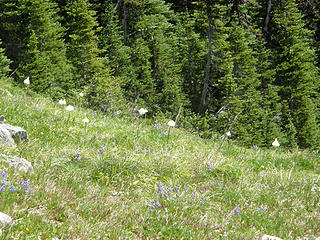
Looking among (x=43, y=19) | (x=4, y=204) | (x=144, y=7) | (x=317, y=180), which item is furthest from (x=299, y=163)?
(x=144, y=7)

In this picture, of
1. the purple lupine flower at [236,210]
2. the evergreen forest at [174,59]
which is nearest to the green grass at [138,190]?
the purple lupine flower at [236,210]

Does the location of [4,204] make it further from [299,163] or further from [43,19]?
[43,19]

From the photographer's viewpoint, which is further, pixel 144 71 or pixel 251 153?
pixel 144 71

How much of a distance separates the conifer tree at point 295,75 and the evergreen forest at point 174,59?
0.09 m

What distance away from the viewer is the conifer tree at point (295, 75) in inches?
1105

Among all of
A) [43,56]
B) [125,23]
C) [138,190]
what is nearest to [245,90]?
[125,23]

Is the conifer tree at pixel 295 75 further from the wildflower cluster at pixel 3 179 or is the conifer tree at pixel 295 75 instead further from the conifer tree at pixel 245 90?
the wildflower cluster at pixel 3 179

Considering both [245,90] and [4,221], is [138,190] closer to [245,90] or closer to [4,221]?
[4,221]

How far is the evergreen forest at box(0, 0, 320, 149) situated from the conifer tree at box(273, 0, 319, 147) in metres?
0.09

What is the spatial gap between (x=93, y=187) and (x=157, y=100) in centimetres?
1947

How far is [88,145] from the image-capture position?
6.19m

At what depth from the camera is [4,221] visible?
2.80 metres

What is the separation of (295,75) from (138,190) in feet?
92.1

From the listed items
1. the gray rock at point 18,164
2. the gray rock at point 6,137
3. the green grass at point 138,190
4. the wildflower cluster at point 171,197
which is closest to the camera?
the green grass at point 138,190
